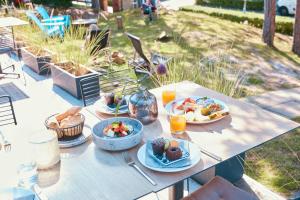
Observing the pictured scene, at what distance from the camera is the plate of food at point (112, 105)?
2490 mm

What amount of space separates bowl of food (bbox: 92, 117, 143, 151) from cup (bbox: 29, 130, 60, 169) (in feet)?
0.86

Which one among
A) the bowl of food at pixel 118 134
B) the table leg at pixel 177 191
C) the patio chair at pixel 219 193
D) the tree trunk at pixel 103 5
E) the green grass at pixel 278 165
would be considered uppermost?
the tree trunk at pixel 103 5

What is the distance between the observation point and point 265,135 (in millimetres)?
2160

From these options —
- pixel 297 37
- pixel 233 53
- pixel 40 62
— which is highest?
pixel 40 62

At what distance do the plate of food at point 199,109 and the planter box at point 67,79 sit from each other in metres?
2.17

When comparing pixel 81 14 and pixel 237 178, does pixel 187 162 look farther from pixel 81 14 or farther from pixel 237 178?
pixel 81 14

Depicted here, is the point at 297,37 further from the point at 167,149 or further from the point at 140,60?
the point at 167,149

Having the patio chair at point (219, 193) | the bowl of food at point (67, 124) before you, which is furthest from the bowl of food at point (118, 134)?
the patio chair at point (219, 193)

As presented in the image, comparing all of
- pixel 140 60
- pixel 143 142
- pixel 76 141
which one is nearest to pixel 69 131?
pixel 76 141

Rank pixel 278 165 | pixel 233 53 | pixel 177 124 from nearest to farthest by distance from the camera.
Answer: pixel 177 124 → pixel 278 165 → pixel 233 53

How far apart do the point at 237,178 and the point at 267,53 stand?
571 cm

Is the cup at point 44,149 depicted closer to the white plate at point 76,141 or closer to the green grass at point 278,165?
the white plate at point 76,141

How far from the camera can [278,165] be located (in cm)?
337

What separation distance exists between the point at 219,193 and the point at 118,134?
2.32ft
